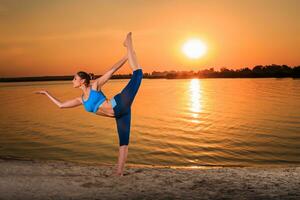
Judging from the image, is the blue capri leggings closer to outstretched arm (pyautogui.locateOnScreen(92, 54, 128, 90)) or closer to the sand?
outstretched arm (pyautogui.locateOnScreen(92, 54, 128, 90))

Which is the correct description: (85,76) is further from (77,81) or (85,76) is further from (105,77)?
(105,77)

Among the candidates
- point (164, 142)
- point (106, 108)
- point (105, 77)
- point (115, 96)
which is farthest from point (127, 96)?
point (164, 142)

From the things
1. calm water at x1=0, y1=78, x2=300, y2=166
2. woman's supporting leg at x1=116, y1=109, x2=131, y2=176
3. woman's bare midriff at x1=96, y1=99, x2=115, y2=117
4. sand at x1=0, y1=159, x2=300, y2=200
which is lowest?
calm water at x1=0, y1=78, x2=300, y2=166

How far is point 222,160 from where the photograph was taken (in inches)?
594

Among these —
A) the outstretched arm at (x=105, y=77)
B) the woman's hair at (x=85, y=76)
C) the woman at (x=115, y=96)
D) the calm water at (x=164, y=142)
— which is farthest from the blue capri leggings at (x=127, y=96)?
the calm water at (x=164, y=142)

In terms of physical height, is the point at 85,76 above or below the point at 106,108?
above

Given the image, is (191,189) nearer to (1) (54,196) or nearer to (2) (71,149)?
(1) (54,196)

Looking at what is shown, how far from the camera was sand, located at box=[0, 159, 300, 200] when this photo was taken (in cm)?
735

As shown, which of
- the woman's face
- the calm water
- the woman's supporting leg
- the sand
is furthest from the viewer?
the calm water

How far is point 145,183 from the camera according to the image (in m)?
8.23

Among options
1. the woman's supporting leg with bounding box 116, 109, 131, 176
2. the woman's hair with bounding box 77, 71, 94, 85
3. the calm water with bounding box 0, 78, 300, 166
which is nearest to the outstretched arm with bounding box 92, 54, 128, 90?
the woman's hair with bounding box 77, 71, 94, 85

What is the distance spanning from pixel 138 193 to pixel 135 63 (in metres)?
2.90

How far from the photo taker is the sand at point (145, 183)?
735 centimetres

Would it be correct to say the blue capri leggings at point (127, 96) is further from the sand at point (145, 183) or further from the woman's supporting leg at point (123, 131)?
the sand at point (145, 183)
